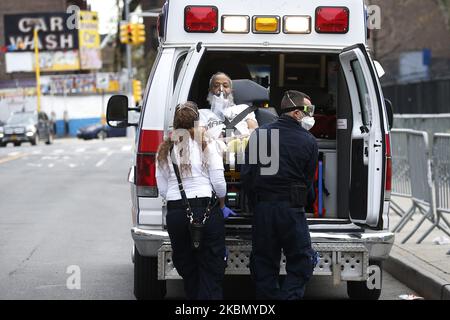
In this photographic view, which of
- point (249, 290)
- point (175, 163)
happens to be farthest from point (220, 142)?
point (249, 290)

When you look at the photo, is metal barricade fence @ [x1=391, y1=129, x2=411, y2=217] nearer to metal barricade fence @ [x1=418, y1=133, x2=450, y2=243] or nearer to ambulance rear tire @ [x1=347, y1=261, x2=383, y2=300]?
metal barricade fence @ [x1=418, y1=133, x2=450, y2=243]

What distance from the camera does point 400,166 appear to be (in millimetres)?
13906

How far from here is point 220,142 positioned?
26.9 feet

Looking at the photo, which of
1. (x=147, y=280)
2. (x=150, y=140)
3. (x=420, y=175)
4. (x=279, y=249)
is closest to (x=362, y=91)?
(x=279, y=249)

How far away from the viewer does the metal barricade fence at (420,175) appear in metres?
11.9

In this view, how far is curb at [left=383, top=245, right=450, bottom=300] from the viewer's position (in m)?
9.03

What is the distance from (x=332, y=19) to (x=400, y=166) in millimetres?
5523

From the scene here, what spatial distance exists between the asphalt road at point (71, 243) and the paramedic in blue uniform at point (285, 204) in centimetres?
177

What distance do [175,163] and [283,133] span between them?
→ 2.66 ft

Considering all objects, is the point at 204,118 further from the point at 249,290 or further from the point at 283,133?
the point at 249,290

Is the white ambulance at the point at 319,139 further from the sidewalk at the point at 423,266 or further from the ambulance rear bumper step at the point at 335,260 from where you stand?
the sidewalk at the point at 423,266

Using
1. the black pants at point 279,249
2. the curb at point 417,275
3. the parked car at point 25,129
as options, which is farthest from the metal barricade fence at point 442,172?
the parked car at point 25,129

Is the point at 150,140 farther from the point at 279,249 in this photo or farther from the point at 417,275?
the point at 417,275
